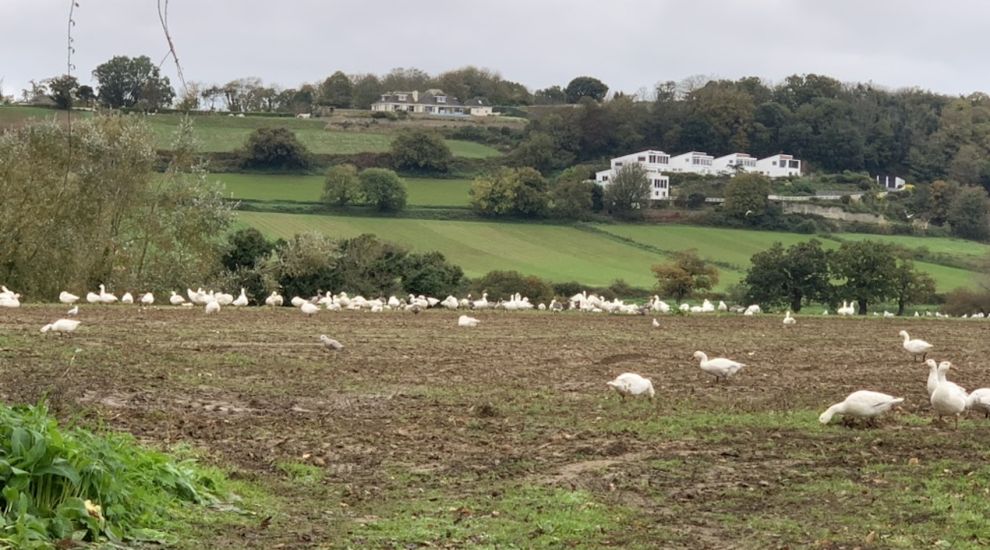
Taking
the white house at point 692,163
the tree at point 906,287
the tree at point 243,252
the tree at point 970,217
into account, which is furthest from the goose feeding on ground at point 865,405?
the white house at point 692,163

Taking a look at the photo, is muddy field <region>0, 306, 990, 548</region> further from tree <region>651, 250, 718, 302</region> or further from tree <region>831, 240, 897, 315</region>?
tree <region>651, 250, 718, 302</region>

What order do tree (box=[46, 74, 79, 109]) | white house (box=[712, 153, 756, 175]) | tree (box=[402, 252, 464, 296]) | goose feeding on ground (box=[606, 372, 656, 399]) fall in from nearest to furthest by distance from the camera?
tree (box=[46, 74, 79, 109]) < goose feeding on ground (box=[606, 372, 656, 399]) < tree (box=[402, 252, 464, 296]) < white house (box=[712, 153, 756, 175])

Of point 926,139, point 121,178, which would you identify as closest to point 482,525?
point 121,178

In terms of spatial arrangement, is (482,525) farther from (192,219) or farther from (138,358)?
(192,219)

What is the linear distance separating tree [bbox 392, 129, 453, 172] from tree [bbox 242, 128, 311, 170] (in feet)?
38.6

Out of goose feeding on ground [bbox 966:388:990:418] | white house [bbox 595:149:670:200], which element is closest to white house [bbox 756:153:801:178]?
white house [bbox 595:149:670:200]

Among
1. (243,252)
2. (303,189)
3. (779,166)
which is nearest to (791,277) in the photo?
(243,252)

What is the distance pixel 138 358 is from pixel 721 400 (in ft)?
38.0

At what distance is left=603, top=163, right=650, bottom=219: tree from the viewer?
13588 cm

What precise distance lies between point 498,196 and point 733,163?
57905 millimetres

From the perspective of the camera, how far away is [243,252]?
71.2 metres

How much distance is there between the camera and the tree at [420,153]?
142 m

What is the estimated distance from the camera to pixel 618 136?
181 metres

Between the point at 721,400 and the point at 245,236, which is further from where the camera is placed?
the point at 245,236
